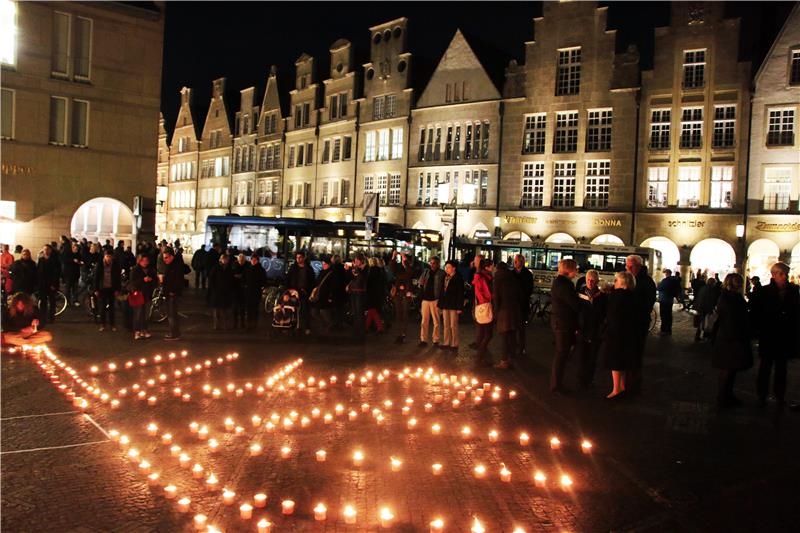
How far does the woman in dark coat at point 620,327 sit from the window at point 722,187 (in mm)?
29977

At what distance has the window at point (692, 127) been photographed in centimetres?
3750

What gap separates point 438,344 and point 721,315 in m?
6.43

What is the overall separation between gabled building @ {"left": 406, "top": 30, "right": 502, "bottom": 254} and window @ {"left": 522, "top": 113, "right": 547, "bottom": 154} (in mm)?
1841

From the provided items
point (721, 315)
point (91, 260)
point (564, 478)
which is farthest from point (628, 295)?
point (91, 260)

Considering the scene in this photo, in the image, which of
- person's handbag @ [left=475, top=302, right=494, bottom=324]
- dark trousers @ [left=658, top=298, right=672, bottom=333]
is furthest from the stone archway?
dark trousers @ [left=658, top=298, right=672, bottom=333]

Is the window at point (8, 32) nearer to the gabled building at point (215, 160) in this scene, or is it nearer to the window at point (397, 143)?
the window at point (397, 143)

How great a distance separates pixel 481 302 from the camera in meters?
13.1

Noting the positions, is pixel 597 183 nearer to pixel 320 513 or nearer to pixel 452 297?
pixel 452 297

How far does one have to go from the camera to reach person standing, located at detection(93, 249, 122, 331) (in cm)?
1592

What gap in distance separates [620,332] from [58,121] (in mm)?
25826

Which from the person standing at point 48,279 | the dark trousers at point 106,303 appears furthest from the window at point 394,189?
the dark trousers at point 106,303

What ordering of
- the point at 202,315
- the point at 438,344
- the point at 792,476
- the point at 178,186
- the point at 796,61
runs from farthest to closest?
the point at 178,186 → the point at 796,61 → the point at 202,315 → the point at 438,344 → the point at 792,476

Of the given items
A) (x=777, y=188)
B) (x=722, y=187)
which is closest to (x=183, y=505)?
(x=777, y=188)

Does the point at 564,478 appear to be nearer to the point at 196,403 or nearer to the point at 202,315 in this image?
the point at 196,403
